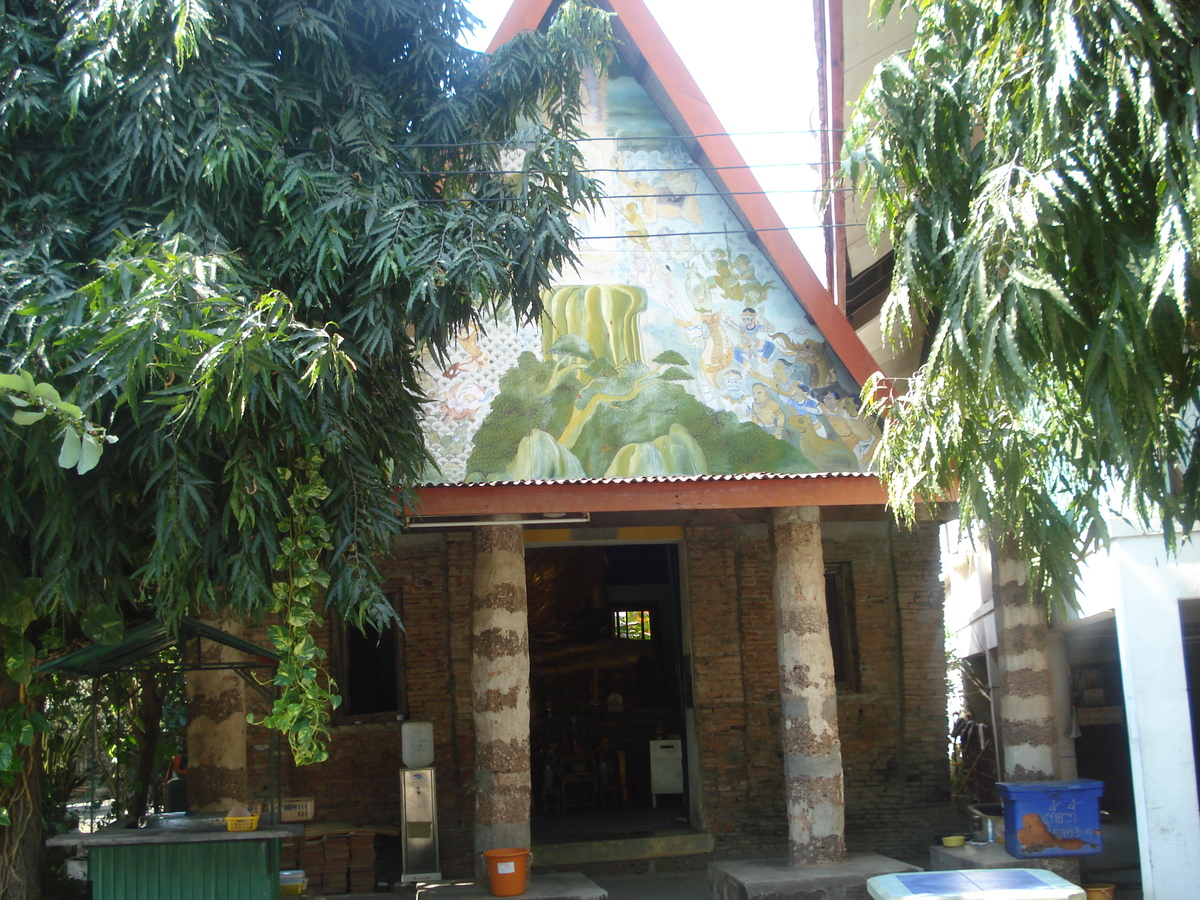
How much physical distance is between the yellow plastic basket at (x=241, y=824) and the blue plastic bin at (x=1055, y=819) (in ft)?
20.5

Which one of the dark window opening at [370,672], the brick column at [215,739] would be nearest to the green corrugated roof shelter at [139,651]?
the brick column at [215,739]

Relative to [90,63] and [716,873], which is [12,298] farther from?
[716,873]

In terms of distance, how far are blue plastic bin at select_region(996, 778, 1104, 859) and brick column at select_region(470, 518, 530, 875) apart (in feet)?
13.9

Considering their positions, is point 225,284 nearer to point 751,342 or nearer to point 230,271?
point 230,271

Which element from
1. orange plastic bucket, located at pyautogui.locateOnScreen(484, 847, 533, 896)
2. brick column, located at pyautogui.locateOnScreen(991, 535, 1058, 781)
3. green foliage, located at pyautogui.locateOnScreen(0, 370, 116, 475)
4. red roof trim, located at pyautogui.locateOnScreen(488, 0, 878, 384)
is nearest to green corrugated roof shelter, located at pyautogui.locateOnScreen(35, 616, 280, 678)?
orange plastic bucket, located at pyautogui.locateOnScreen(484, 847, 533, 896)

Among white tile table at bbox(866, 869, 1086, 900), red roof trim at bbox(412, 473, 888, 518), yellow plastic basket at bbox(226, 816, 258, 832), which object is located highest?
red roof trim at bbox(412, 473, 888, 518)

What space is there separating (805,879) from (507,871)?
2484 mm

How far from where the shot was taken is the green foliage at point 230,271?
5.96 metres

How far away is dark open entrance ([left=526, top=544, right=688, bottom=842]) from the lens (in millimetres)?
14391

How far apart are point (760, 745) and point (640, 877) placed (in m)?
2.00

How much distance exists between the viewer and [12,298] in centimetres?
626

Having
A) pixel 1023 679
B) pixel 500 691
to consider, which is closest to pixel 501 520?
pixel 500 691

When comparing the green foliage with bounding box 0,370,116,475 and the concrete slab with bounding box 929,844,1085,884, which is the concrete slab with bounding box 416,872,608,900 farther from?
the green foliage with bounding box 0,370,116,475

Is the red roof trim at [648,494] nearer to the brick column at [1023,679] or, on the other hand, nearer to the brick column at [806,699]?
the brick column at [806,699]
